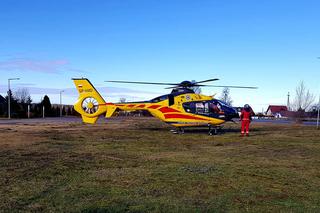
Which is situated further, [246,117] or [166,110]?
[166,110]

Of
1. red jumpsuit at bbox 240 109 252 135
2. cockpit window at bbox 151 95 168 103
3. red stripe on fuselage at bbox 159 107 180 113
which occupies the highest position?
cockpit window at bbox 151 95 168 103

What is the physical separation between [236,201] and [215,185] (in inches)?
46.2

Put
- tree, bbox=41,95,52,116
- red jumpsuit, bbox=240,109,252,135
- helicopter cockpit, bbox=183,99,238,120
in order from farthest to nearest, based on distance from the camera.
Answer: tree, bbox=41,95,52,116 → helicopter cockpit, bbox=183,99,238,120 → red jumpsuit, bbox=240,109,252,135

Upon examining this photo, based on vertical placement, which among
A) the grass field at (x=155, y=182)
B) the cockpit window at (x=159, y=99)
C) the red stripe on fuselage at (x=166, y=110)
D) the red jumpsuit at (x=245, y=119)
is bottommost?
the grass field at (x=155, y=182)

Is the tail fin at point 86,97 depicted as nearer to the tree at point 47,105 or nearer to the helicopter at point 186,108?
the helicopter at point 186,108

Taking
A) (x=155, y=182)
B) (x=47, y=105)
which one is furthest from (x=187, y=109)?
(x=47, y=105)

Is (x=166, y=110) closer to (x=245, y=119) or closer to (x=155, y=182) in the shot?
(x=245, y=119)

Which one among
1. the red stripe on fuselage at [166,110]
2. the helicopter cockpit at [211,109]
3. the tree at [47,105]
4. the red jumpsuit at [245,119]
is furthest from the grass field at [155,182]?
the tree at [47,105]

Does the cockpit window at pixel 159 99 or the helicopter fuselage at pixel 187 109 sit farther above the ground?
the cockpit window at pixel 159 99

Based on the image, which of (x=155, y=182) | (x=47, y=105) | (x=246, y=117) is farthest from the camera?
(x=47, y=105)

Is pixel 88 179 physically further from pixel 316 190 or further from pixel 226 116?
pixel 226 116

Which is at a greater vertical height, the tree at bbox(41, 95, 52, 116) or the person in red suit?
the tree at bbox(41, 95, 52, 116)

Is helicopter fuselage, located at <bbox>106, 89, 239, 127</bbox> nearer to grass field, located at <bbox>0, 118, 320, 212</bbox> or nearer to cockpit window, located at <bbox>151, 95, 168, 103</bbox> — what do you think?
cockpit window, located at <bbox>151, 95, 168, 103</bbox>

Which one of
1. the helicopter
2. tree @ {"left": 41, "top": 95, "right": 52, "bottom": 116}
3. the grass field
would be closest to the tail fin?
the helicopter
